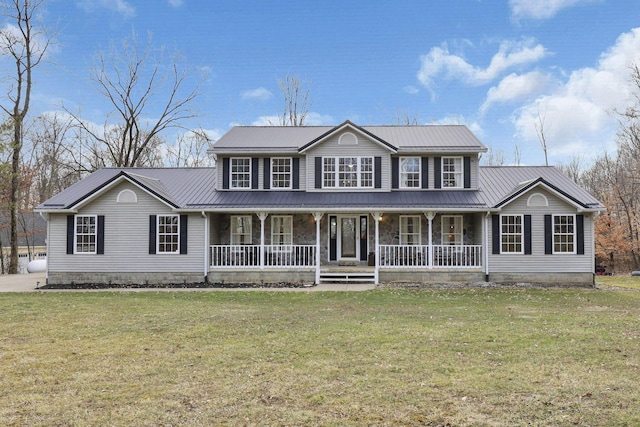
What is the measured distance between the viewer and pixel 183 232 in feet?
54.9

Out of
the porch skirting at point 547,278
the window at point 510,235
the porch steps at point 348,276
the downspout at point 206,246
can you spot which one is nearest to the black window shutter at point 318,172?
the porch steps at point 348,276

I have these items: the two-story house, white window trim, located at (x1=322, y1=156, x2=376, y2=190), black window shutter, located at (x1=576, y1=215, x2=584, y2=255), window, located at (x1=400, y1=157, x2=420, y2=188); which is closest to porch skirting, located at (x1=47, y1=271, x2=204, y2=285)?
the two-story house

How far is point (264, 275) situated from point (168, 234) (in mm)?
4117

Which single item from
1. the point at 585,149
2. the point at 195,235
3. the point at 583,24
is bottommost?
the point at 195,235

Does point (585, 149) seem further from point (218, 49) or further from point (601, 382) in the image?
point (601, 382)

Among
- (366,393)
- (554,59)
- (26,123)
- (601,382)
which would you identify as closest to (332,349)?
(366,393)

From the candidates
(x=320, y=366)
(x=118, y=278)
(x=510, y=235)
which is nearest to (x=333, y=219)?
(x=510, y=235)

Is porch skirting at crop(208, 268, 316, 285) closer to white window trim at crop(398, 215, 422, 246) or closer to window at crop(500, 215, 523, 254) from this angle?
white window trim at crop(398, 215, 422, 246)

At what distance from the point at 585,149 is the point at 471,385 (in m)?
41.3

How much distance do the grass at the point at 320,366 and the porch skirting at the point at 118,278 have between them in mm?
5532

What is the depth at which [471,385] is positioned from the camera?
5117mm

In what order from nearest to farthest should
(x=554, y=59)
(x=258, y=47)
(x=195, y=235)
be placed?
(x=195, y=235)
(x=554, y=59)
(x=258, y=47)

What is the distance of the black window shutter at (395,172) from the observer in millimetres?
18062

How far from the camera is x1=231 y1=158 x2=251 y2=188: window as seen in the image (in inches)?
728
